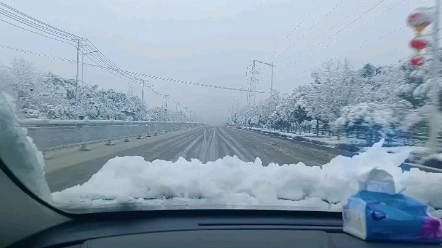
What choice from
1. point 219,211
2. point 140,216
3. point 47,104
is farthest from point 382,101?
point 47,104

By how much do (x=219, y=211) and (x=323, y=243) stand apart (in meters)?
1.05

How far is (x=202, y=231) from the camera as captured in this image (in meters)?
3.49

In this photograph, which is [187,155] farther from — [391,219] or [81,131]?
[391,219]

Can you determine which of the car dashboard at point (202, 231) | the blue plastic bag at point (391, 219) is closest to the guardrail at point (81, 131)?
the car dashboard at point (202, 231)

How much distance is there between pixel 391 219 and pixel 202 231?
1.41 meters

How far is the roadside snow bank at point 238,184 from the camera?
4074mm

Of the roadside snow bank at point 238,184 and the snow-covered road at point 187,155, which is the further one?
the snow-covered road at point 187,155

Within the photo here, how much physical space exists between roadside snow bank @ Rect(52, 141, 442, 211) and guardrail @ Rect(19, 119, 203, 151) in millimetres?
887

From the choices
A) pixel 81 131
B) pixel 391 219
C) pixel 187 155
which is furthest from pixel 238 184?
pixel 81 131

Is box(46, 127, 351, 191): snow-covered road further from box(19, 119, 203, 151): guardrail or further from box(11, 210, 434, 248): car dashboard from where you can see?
box(11, 210, 434, 248): car dashboard

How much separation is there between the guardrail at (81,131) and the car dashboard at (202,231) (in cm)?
106

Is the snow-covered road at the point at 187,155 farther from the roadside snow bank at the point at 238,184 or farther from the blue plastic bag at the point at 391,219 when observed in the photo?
the blue plastic bag at the point at 391,219

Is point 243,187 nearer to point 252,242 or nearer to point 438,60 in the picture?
point 252,242

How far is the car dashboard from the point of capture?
323 cm
